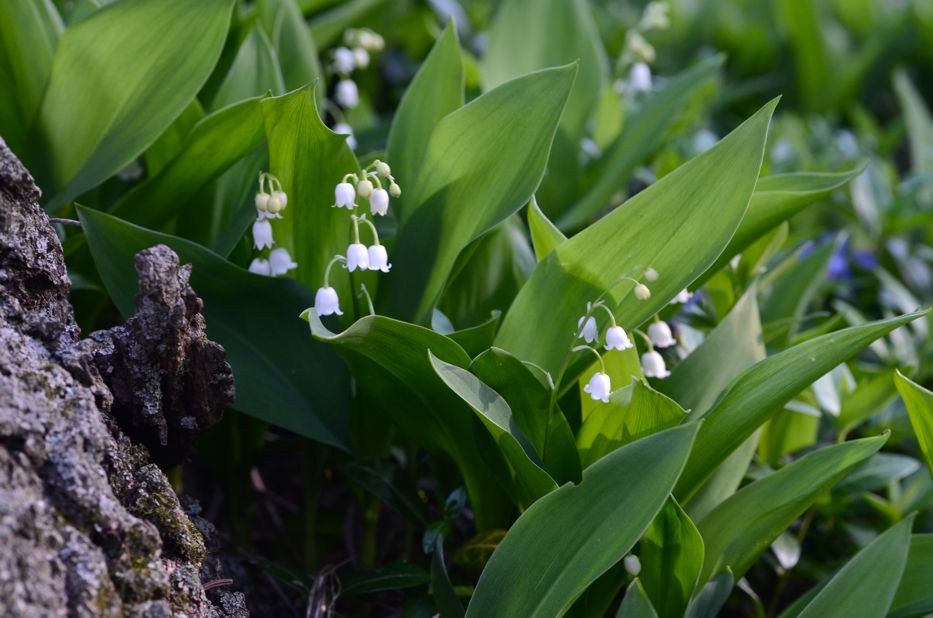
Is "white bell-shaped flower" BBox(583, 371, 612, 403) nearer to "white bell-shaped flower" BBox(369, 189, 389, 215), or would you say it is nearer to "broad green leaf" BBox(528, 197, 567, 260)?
"broad green leaf" BBox(528, 197, 567, 260)

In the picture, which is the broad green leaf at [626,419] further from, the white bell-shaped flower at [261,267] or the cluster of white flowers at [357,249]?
the white bell-shaped flower at [261,267]

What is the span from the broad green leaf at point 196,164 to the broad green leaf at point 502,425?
56cm

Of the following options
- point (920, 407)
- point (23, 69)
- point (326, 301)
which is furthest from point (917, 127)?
point (23, 69)

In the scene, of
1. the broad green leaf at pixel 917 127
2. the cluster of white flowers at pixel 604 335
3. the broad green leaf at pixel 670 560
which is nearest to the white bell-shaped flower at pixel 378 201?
the cluster of white flowers at pixel 604 335

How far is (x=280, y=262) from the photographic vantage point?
1477 millimetres

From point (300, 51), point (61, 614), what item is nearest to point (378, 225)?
point (300, 51)

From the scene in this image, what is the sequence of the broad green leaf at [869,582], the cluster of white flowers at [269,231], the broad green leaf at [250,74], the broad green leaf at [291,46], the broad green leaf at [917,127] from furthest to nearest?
the broad green leaf at [917,127] → the broad green leaf at [291,46] → the broad green leaf at [250,74] → the cluster of white flowers at [269,231] → the broad green leaf at [869,582]

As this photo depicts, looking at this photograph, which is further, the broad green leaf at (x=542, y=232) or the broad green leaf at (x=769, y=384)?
the broad green leaf at (x=542, y=232)

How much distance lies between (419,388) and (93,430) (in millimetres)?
465

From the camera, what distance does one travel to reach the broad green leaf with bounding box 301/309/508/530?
1.29 metres

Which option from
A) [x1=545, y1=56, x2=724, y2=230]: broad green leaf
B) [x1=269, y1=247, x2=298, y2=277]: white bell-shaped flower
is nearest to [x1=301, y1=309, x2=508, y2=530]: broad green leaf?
[x1=269, y1=247, x2=298, y2=277]: white bell-shaped flower

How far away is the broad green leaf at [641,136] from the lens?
7.01ft

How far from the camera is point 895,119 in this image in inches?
156

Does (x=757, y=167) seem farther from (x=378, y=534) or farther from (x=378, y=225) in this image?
(x=378, y=534)
